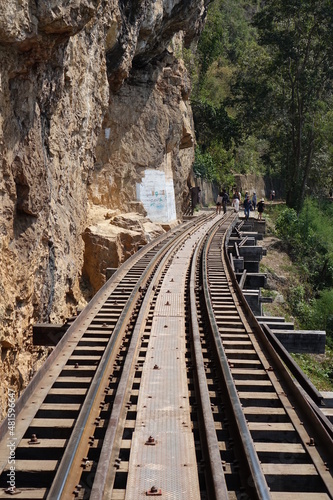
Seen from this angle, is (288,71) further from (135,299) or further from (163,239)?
(135,299)

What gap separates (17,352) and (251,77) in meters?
31.6

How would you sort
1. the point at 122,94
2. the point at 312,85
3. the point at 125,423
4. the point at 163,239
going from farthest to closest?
the point at 312,85, the point at 122,94, the point at 163,239, the point at 125,423

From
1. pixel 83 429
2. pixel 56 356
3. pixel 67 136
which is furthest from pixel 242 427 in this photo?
pixel 67 136

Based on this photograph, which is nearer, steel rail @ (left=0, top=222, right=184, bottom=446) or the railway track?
the railway track

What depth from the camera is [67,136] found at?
571 inches

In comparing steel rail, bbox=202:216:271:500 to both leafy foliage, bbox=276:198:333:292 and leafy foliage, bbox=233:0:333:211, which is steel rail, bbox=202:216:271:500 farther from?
leafy foliage, bbox=233:0:333:211

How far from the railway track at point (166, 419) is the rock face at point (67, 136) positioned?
193cm

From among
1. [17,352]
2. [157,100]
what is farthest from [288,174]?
[17,352]

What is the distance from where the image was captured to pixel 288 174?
38875mm

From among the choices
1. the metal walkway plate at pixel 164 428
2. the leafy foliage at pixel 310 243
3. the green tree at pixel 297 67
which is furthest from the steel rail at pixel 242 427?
the green tree at pixel 297 67

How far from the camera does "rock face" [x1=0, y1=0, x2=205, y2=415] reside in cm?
948

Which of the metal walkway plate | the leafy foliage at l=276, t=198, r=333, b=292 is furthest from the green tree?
the metal walkway plate

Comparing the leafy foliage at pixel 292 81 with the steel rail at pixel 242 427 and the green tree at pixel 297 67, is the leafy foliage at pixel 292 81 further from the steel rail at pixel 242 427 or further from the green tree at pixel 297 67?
the steel rail at pixel 242 427

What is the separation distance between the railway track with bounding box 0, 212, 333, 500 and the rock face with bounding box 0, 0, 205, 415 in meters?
1.93
